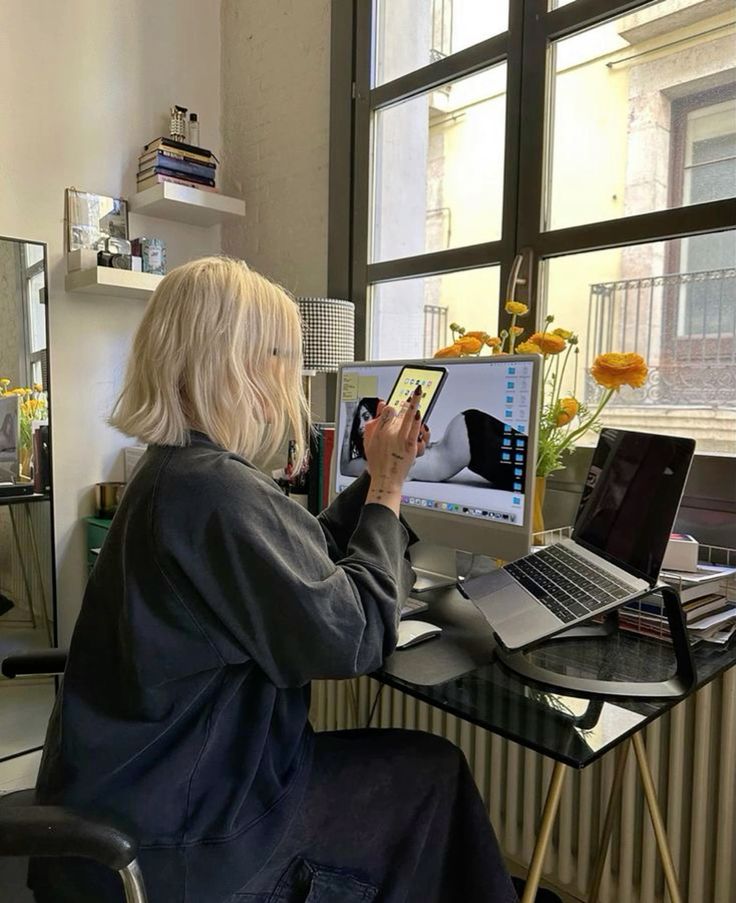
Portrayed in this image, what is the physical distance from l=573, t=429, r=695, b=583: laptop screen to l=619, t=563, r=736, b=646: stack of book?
134 millimetres

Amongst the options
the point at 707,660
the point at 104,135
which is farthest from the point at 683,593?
the point at 104,135

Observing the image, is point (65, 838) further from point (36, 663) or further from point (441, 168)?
point (441, 168)

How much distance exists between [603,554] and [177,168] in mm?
2108

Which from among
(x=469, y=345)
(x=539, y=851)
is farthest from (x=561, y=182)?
(x=539, y=851)

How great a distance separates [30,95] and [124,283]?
713mm

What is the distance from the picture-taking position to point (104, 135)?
100 inches

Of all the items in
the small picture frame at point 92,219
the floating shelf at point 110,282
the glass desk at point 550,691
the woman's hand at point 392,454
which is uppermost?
the small picture frame at point 92,219

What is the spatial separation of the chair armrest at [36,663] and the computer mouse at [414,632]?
1.82 ft

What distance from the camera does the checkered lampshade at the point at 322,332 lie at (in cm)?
209

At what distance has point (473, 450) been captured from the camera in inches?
53.1

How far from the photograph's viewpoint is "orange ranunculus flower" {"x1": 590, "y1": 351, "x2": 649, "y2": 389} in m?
1.34

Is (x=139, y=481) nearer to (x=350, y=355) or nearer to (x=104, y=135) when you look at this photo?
(x=350, y=355)

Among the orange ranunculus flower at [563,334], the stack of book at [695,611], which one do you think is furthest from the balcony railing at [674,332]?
the stack of book at [695,611]

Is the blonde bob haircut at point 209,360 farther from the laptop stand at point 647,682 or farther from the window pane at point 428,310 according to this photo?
the window pane at point 428,310
